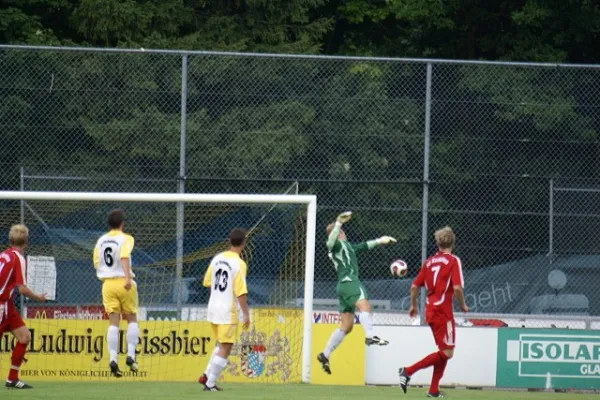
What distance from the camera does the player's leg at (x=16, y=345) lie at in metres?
15.2

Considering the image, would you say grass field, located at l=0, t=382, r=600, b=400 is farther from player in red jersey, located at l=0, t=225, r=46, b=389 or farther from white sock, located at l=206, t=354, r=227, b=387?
player in red jersey, located at l=0, t=225, r=46, b=389

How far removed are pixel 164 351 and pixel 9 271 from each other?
3146 millimetres

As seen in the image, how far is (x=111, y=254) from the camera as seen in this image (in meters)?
15.6

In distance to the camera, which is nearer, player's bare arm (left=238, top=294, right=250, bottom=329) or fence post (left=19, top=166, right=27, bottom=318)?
player's bare arm (left=238, top=294, right=250, bottom=329)

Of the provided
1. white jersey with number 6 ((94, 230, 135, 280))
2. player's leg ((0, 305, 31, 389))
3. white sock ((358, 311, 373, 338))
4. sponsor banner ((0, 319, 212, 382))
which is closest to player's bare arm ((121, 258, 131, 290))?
white jersey with number 6 ((94, 230, 135, 280))

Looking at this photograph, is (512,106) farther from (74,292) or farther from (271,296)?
(74,292)

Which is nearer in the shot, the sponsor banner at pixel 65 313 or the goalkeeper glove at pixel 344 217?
the goalkeeper glove at pixel 344 217

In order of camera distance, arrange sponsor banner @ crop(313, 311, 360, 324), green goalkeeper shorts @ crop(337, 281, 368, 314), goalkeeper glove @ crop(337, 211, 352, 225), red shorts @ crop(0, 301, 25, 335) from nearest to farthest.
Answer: red shorts @ crop(0, 301, 25, 335)
goalkeeper glove @ crop(337, 211, 352, 225)
green goalkeeper shorts @ crop(337, 281, 368, 314)
sponsor banner @ crop(313, 311, 360, 324)

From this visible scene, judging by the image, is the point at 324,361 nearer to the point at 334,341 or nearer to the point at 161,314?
the point at 334,341

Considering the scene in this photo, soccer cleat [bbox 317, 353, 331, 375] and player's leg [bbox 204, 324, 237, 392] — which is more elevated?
player's leg [bbox 204, 324, 237, 392]

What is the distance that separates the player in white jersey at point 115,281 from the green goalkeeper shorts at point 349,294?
8.95 feet

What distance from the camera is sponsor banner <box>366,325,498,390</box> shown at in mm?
18375

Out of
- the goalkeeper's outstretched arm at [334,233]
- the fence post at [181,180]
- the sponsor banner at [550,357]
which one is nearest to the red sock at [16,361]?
the fence post at [181,180]

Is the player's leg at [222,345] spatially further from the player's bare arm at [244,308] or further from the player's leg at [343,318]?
the player's leg at [343,318]
